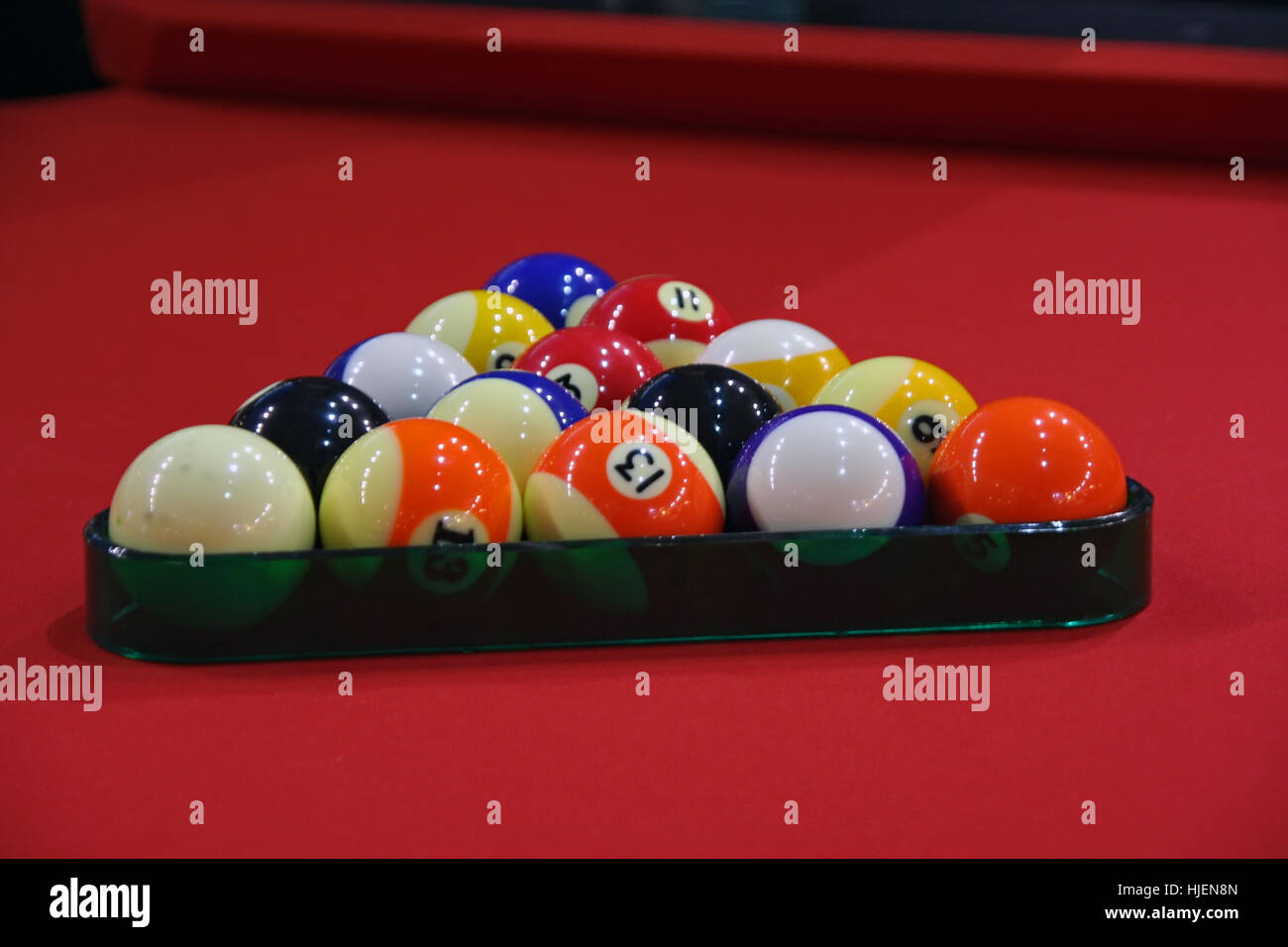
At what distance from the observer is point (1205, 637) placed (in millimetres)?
1844

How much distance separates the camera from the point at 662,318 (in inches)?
102

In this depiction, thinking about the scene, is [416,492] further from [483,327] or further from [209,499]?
[483,327]

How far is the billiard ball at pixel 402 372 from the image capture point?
2.30 meters

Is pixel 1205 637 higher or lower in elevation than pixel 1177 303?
lower

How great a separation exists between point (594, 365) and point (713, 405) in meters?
0.32

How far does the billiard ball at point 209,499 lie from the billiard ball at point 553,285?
110cm

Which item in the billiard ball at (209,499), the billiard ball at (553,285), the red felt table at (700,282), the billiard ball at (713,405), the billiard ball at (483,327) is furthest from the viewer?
the billiard ball at (553,285)

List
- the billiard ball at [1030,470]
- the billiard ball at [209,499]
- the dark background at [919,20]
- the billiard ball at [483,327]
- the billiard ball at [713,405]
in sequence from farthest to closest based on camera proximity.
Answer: the dark background at [919,20] < the billiard ball at [483,327] < the billiard ball at [713,405] < the billiard ball at [1030,470] < the billiard ball at [209,499]

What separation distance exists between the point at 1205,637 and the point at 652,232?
2285 millimetres

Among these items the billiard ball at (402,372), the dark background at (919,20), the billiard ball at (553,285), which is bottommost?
the billiard ball at (402,372)

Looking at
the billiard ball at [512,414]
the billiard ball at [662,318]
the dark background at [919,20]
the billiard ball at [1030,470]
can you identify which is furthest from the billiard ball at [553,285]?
the dark background at [919,20]

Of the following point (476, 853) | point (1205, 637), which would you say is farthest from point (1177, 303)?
point (476, 853)

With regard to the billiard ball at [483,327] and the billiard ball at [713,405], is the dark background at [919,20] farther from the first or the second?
the billiard ball at [713,405]
